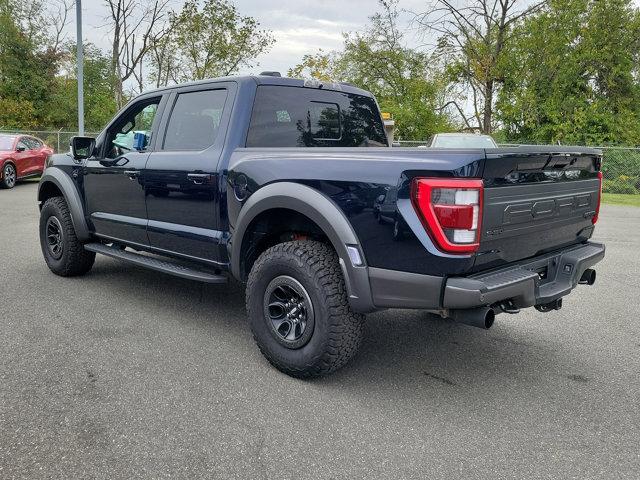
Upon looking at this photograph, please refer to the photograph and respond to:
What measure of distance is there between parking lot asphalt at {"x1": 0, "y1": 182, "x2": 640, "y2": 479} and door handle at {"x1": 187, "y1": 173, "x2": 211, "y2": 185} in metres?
1.15

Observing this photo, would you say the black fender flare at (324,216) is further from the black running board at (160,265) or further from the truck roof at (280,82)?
the truck roof at (280,82)

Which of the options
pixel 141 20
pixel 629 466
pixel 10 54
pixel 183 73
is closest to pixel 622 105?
pixel 183 73

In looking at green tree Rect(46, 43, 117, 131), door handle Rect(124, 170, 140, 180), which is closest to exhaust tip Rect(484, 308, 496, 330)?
door handle Rect(124, 170, 140, 180)

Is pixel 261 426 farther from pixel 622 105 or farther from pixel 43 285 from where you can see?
pixel 622 105

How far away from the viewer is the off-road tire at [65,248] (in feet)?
17.9

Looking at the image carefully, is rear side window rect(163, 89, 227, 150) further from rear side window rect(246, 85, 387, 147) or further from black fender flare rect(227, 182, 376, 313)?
black fender flare rect(227, 182, 376, 313)

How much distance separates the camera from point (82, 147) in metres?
5.27

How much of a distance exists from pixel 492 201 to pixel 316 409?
146cm

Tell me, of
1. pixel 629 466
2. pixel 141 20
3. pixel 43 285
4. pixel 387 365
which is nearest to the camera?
pixel 629 466

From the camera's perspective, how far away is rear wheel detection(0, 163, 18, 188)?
587 inches

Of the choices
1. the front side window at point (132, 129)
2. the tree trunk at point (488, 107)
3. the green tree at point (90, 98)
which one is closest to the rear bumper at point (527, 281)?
the front side window at point (132, 129)

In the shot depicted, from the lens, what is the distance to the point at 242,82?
13.0 feet

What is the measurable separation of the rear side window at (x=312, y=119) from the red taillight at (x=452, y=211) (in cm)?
160

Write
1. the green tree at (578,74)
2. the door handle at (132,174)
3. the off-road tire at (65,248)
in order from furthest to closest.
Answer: the green tree at (578,74)
the off-road tire at (65,248)
the door handle at (132,174)
